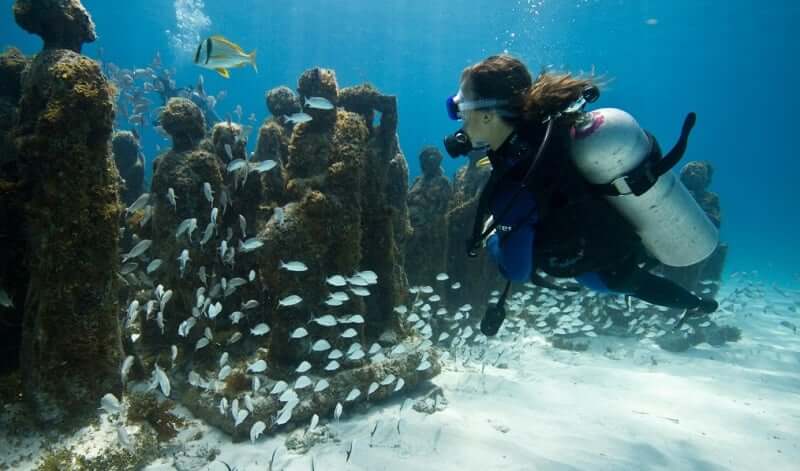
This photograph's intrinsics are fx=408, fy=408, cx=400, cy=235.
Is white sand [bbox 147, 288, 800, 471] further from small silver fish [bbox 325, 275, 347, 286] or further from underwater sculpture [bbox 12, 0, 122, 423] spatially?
small silver fish [bbox 325, 275, 347, 286]

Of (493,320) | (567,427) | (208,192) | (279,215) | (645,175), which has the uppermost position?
(645,175)

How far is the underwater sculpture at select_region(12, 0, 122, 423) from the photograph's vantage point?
5.03 metres

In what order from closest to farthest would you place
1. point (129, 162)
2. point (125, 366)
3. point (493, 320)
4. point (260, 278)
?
point (493, 320)
point (125, 366)
point (260, 278)
point (129, 162)

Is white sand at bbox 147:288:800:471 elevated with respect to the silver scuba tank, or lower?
lower

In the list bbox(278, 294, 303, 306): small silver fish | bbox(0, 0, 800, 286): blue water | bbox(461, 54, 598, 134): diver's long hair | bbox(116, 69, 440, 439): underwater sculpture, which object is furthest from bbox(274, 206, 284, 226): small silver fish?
bbox(0, 0, 800, 286): blue water

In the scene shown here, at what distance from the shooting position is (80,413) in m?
5.25

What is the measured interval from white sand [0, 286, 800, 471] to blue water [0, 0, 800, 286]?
49872 millimetres

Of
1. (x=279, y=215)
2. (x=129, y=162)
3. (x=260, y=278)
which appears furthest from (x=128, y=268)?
(x=129, y=162)

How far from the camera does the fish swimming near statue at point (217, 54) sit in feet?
18.1

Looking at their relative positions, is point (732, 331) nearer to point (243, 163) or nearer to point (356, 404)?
point (356, 404)

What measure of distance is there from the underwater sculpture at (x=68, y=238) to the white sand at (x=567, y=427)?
5.42 ft

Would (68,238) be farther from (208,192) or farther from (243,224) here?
(243,224)

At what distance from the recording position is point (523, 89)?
3781mm

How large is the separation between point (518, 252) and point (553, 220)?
44 centimetres
